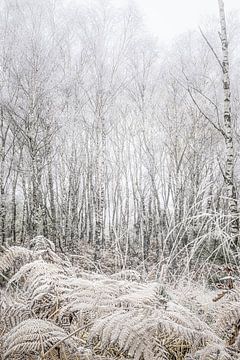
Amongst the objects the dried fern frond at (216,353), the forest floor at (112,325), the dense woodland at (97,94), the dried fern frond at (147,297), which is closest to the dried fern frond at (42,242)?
the forest floor at (112,325)

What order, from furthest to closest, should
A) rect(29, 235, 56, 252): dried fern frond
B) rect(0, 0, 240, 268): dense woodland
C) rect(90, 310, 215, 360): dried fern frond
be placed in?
rect(0, 0, 240, 268): dense woodland < rect(29, 235, 56, 252): dried fern frond < rect(90, 310, 215, 360): dried fern frond

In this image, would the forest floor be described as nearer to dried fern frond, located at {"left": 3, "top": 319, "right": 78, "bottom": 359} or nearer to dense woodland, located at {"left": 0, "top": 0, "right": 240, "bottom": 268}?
dried fern frond, located at {"left": 3, "top": 319, "right": 78, "bottom": 359}

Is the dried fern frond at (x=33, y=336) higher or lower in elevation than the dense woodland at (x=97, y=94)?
lower

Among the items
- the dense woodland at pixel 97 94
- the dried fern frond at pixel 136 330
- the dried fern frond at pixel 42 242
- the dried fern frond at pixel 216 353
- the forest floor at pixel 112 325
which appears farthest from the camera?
the dense woodland at pixel 97 94

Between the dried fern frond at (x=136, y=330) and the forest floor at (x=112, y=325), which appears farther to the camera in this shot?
the forest floor at (x=112, y=325)

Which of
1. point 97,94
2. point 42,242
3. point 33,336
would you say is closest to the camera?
point 33,336

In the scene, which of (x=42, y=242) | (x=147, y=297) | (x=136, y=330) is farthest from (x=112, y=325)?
(x=42, y=242)

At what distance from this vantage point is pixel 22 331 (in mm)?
2145

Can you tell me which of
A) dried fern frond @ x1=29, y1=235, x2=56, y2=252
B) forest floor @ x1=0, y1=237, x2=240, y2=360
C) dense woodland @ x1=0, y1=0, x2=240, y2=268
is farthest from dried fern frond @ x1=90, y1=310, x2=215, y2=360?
dense woodland @ x1=0, y1=0, x2=240, y2=268

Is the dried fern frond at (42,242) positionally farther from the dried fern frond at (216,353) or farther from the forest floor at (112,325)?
the dried fern frond at (216,353)

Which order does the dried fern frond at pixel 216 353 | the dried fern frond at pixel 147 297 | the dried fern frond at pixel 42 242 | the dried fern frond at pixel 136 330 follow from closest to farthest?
the dried fern frond at pixel 136 330 → the dried fern frond at pixel 216 353 → the dried fern frond at pixel 147 297 → the dried fern frond at pixel 42 242

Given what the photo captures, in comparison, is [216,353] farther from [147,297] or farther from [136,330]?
[136,330]

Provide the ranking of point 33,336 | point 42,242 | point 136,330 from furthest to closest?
point 42,242, point 33,336, point 136,330

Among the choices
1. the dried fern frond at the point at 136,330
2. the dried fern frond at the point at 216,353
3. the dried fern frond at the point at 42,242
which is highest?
the dried fern frond at the point at 42,242
